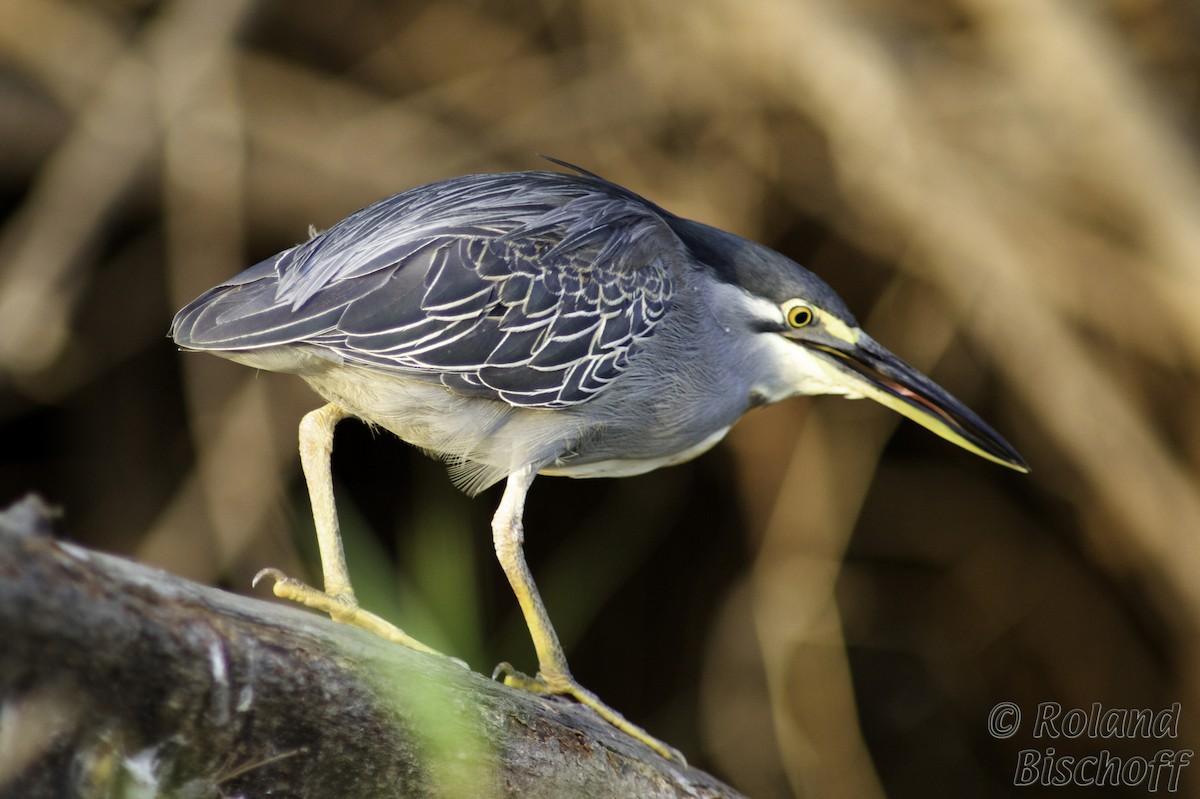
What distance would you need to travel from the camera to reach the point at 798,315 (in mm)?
2330

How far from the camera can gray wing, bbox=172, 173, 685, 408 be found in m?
1.92

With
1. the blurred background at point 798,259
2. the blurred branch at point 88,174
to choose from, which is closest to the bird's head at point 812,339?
the blurred background at point 798,259

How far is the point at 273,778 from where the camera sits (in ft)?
4.23

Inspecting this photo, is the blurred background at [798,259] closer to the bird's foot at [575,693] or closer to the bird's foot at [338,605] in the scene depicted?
the bird's foot at [575,693]

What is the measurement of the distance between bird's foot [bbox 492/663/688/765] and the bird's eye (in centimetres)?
85

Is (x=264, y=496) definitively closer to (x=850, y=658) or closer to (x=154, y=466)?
(x=154, y=466)

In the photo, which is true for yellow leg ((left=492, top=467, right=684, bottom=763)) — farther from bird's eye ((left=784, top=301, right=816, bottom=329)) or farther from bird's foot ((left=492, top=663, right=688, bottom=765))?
bird's eye ((left=784, top=301, right=816, bottom=329))

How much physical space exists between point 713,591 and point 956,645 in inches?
37.2

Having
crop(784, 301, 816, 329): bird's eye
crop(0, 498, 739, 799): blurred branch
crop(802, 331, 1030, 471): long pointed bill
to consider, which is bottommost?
crop(0, 498, 739, 799): blurred branch

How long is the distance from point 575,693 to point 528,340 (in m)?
0.63

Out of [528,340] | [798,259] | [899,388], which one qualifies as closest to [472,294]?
[528,340]

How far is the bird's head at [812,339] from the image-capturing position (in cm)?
233

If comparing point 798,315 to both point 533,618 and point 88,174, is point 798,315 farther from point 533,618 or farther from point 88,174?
point 88,174

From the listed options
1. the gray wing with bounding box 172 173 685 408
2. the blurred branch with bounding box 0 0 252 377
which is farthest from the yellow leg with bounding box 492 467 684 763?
the blurred branch with bounding box 0 0 252 377
